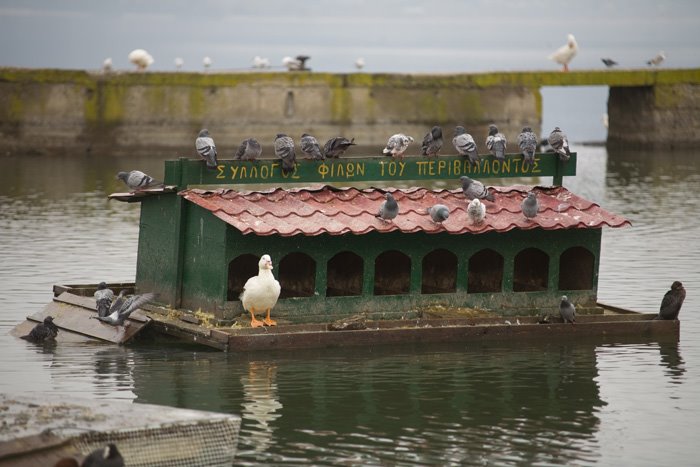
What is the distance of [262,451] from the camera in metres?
18.4

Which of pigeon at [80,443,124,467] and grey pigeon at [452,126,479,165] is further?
grey pigeon at [452,126,479,165]

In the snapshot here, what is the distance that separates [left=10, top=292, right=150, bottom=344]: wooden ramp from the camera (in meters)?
23.8

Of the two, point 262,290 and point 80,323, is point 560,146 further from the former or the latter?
point 80,323

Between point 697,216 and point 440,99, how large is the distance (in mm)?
23458

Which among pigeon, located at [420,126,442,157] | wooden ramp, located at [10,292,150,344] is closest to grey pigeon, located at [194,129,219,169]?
wooden ramp, located at [10,292,150,344]

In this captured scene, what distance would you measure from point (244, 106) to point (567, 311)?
41.2m

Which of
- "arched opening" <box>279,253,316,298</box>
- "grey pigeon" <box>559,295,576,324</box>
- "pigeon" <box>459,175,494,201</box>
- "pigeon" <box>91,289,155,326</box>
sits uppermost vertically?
"pigeon" <box>459,175,494,201</box>

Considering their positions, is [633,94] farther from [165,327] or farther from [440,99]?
[165,327]

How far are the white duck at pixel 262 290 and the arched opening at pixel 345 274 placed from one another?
2.85m

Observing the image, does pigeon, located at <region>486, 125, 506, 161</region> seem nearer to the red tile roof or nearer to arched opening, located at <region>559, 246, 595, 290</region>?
the red tile roof

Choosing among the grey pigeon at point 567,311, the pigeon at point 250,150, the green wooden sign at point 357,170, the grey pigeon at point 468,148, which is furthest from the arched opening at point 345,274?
the grey pigeon at point 567,311

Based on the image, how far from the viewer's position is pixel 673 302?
25.7 meters

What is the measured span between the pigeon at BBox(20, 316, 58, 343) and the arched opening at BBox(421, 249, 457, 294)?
6174 mm

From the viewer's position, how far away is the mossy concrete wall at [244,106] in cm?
6322
